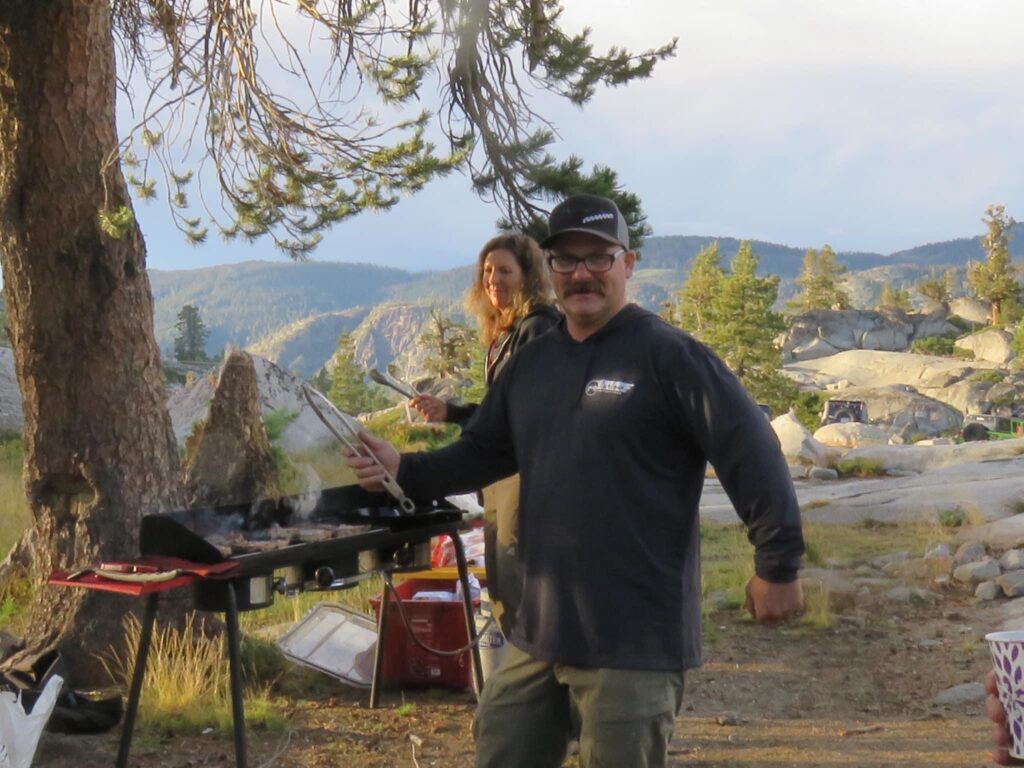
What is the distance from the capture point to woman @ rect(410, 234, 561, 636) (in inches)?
180

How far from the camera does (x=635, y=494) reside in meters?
2.90

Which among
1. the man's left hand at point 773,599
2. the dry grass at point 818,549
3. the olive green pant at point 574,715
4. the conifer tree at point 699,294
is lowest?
the dry grass at point 818,549

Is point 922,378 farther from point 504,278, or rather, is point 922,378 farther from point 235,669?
point 235,669

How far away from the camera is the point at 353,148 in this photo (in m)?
7.03

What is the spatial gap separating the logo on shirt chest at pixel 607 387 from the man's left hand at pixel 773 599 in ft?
1.77

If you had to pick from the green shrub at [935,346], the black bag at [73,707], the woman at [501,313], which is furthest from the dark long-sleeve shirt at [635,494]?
the green shrub at [935,346]

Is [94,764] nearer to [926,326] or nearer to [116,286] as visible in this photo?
[116,286]

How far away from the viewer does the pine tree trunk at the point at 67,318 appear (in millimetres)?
5945

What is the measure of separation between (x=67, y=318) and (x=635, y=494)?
3941 mm

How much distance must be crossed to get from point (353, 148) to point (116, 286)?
65.6 inches

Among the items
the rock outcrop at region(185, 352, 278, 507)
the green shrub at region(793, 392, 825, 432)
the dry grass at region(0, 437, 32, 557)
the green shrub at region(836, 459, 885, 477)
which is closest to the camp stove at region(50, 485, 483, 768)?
the dry grass at region(0, 437, 32, 557)

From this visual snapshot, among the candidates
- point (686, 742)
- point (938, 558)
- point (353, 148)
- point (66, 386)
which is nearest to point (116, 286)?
point (66, 386)

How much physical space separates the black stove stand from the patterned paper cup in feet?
7.74

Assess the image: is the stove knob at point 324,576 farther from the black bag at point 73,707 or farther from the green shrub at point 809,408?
the green shrub at point 809,408
